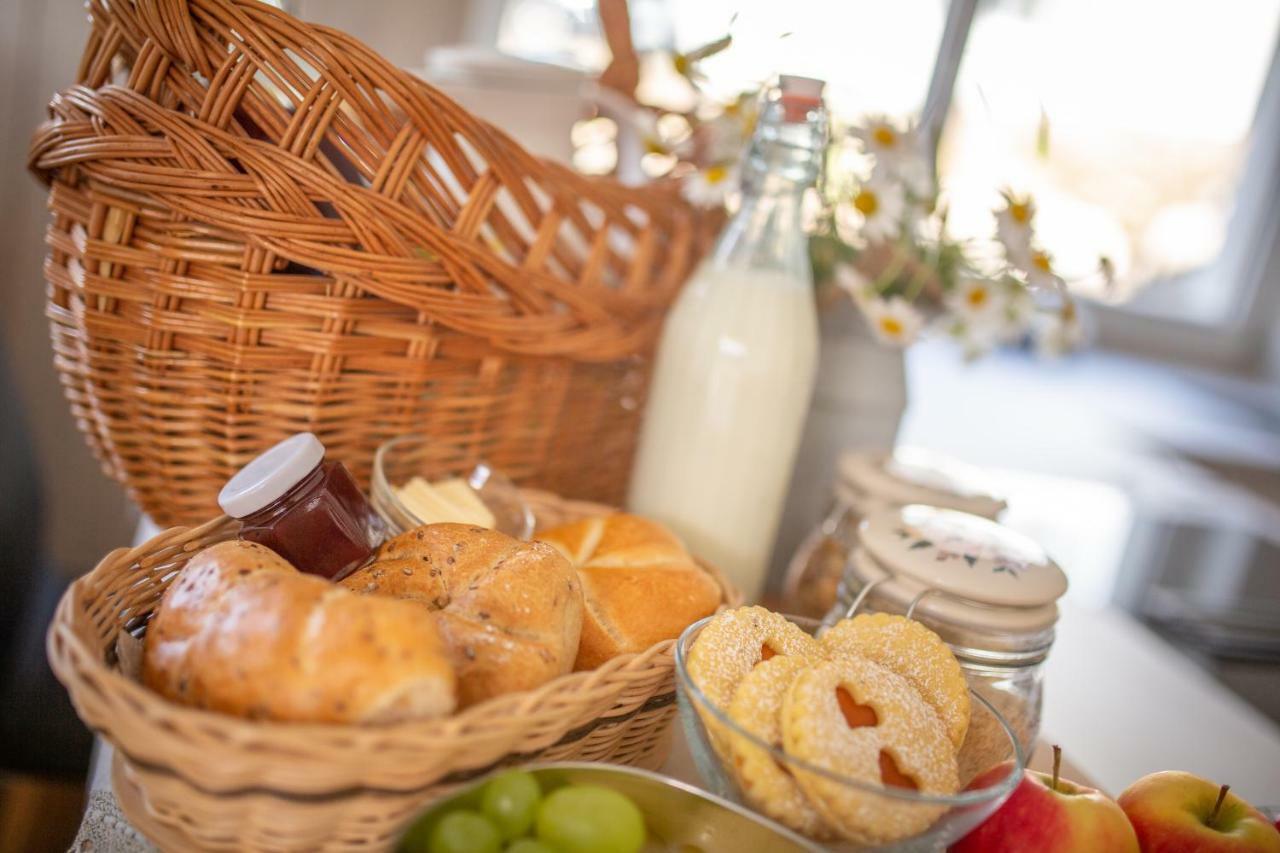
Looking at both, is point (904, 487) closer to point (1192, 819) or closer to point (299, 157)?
point (1192, 819)

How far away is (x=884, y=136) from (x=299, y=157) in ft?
1.51

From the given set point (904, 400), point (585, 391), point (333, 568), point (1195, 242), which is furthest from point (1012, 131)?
point (333, 568)

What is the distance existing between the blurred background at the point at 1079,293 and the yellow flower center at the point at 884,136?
0.56 ft

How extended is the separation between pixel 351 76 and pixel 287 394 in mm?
201

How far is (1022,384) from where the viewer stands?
9.26 feet

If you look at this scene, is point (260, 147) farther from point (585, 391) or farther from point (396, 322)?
point (585, 391)

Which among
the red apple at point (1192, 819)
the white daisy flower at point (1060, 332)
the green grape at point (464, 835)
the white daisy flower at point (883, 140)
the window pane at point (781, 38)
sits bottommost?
the red apple at point (1192, 819)

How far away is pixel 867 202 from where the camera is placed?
778mm

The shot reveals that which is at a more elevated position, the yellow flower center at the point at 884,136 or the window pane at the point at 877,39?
the window pane at the point at 877,39

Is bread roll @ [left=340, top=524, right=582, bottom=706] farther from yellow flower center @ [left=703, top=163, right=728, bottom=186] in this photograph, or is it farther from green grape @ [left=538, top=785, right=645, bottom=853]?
yellow flower center @ [left=703, top=163, right=728, bottom=186]

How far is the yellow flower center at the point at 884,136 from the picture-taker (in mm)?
770

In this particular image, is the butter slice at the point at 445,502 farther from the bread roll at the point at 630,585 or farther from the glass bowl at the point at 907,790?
the glass bowl at the point at 907,790

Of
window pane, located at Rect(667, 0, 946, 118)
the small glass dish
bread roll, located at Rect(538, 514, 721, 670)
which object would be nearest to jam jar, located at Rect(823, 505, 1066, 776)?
bread roll, located at Rect(538, 514, 721, 670)

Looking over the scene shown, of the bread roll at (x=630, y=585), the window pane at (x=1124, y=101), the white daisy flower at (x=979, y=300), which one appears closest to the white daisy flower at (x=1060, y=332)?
the white daisy flower at (x=979, y=300)
